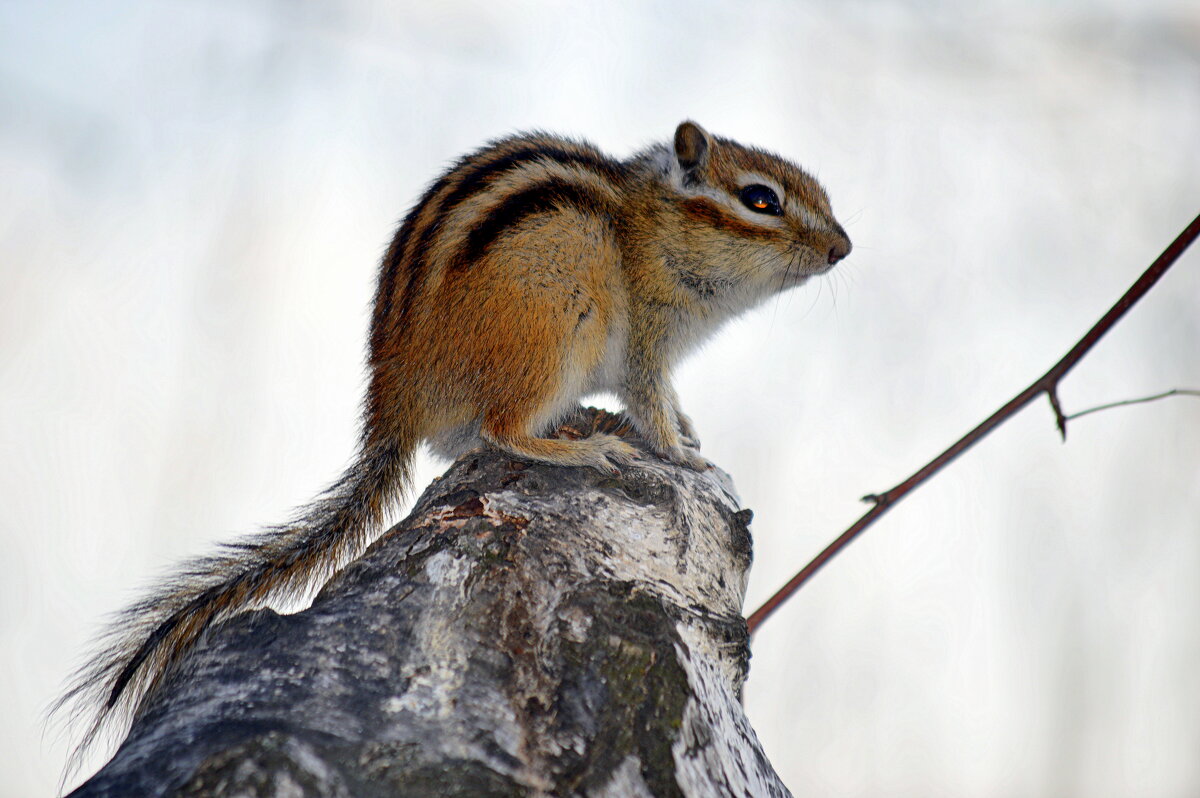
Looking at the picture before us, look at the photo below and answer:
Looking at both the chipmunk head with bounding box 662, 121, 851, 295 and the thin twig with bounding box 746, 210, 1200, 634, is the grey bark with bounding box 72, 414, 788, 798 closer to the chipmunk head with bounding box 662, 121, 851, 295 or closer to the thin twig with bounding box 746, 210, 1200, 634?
the thin twig with bounding box 746, 210, 1200, 634

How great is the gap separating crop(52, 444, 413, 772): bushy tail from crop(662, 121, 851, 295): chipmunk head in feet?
3.88

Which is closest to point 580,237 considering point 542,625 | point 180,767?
point 542,625

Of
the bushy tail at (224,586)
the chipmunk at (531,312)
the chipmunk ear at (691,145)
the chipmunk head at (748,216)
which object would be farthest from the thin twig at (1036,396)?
the chipmunk ear at (691,145)

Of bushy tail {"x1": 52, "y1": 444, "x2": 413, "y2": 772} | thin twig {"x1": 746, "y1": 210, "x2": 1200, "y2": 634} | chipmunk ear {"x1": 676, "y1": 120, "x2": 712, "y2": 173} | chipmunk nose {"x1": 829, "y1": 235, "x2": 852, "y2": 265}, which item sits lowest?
bushy tail {"x1": 52, "y1": 444, "x2": 413, "y2": 772}

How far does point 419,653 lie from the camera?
1351mm

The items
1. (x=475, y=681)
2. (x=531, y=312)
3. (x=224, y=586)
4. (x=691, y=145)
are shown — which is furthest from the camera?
(x=691, y=145)

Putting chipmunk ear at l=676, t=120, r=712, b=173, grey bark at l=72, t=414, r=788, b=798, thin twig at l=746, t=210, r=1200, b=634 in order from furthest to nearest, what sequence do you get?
chipmunk ear at l=676, t=120, r=712, b=173 < thin twig at l=746, t=210, r=1200, b=634 < grey bark at l=72, t=414, r=788, b=798

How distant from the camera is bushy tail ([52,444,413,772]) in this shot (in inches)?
72.1

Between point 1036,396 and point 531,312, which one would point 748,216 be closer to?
point 531,312

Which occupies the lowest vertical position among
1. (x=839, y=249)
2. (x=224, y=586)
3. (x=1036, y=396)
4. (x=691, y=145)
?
(x=224, y=586)

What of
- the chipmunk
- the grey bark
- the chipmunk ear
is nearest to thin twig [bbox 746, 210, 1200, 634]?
the grey bark

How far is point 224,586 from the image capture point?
1.98 metres

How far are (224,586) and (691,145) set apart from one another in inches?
70.3

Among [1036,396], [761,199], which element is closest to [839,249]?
[761,199]
